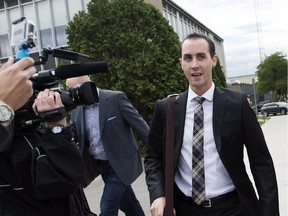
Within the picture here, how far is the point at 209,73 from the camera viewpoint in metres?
2.74

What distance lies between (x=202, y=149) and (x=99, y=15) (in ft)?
39.7

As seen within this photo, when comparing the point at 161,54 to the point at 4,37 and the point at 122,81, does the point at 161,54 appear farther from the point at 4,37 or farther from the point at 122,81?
the point at 4,37

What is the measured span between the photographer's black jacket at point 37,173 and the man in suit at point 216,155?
0.96 m

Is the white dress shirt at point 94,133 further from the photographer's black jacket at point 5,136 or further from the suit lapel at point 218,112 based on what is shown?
the photographer's black jacket at point 5,136

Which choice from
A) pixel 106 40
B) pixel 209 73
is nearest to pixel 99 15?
pixel 106 40

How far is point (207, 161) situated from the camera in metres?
2.56

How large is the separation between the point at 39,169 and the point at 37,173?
2 centimetres

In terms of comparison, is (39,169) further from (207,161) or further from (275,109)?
(275,109)

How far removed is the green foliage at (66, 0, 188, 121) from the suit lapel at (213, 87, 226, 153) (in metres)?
10.4

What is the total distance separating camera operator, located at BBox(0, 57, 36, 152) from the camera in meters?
1.57

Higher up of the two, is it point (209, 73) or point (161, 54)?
point (161, 54)

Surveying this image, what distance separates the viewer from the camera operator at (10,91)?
61.7 inches

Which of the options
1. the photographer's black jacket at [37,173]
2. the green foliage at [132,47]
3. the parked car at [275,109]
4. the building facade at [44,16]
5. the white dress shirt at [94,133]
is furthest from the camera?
the parked car at [275,109]

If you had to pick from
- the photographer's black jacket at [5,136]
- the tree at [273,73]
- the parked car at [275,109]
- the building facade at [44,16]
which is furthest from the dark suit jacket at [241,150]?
the tree at [273,73]
